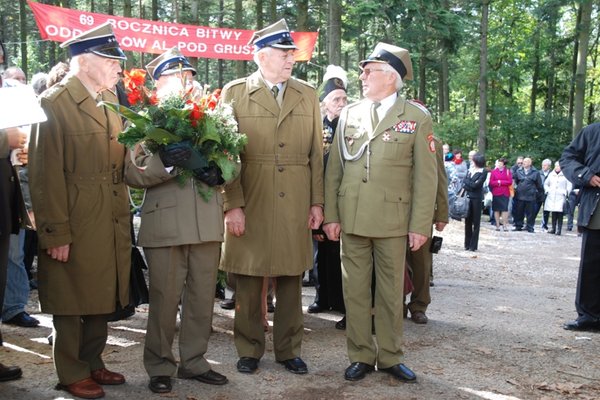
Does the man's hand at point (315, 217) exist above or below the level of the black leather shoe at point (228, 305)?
above

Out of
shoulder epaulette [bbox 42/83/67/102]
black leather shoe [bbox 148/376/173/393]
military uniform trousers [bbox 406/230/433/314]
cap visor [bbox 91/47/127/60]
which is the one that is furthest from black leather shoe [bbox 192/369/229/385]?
military uniform trousers [bbox 406/230/433/314]

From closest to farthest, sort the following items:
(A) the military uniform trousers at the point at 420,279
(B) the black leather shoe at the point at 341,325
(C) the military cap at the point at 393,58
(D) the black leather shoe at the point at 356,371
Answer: (D) the black leather shoe at the point at 356,371 → (C) the military cap at the point at 393,58 → (B) the black leather shoe at the point at 341,325 → (A) the military uniform trousers at the point at 420,279

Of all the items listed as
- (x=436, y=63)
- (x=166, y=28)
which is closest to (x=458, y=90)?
(x=436, y=63)

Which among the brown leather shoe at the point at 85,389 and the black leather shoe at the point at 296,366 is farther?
the black leather shoe at the point at 296,366

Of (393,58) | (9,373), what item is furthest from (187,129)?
(9,373)

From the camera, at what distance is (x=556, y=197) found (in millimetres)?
18609

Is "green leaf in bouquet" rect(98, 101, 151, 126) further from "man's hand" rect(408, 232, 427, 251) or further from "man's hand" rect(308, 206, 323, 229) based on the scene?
"man's hand" rect(408, 232, 427, 251)

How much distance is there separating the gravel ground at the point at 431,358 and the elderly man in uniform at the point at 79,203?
20.4 inches

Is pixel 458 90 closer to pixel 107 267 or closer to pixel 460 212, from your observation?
pixel 460 212

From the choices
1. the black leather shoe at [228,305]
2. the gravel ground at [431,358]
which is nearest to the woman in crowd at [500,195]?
the gravel ground at [431,358]

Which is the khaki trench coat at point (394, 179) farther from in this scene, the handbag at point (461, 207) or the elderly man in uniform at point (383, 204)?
the handbag at point (461, 207)

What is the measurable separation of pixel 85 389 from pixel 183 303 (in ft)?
2.77

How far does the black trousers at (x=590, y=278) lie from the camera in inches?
249

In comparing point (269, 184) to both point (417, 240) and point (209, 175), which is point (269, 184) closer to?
point (209, 175)
